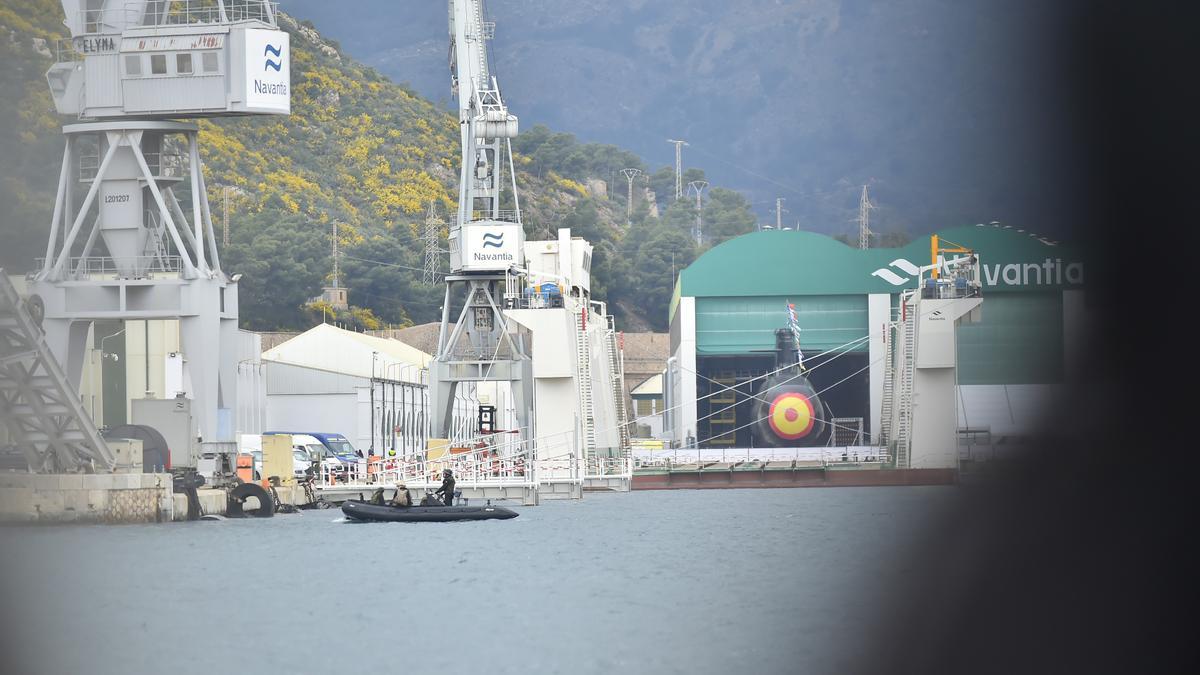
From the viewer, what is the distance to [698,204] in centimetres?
16500

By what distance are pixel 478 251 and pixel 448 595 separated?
44024mm

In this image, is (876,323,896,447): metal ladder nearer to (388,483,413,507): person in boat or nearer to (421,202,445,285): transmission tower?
(388,483,413,507): person in boat

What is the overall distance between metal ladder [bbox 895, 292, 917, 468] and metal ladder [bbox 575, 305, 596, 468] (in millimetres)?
14860

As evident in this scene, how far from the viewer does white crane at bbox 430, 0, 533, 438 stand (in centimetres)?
7144

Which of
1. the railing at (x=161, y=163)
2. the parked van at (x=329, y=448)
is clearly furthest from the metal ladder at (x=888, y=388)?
the railing at (x=161, y=163)

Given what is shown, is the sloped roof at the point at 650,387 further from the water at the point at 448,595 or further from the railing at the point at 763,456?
the water at the point at 448,595

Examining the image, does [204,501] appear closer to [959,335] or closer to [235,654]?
[235,654]

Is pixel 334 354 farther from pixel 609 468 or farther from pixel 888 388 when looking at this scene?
→ pixel 888 388

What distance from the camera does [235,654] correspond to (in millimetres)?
21016

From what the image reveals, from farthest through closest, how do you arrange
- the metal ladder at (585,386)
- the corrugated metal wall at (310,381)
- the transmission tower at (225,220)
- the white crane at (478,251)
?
1. the transmission tower at (225,220)
2. the corrugated metal wall at (310,381)
3. the white crane at (478,251)
4. the metal ladder at (585,386)

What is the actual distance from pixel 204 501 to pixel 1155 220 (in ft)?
150

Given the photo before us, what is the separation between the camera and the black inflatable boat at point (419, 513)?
46.3 m

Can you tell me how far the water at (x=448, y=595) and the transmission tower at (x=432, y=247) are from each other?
75.5 meters

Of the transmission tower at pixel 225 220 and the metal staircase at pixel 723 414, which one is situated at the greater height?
the transmission tower at pixel 225 220
